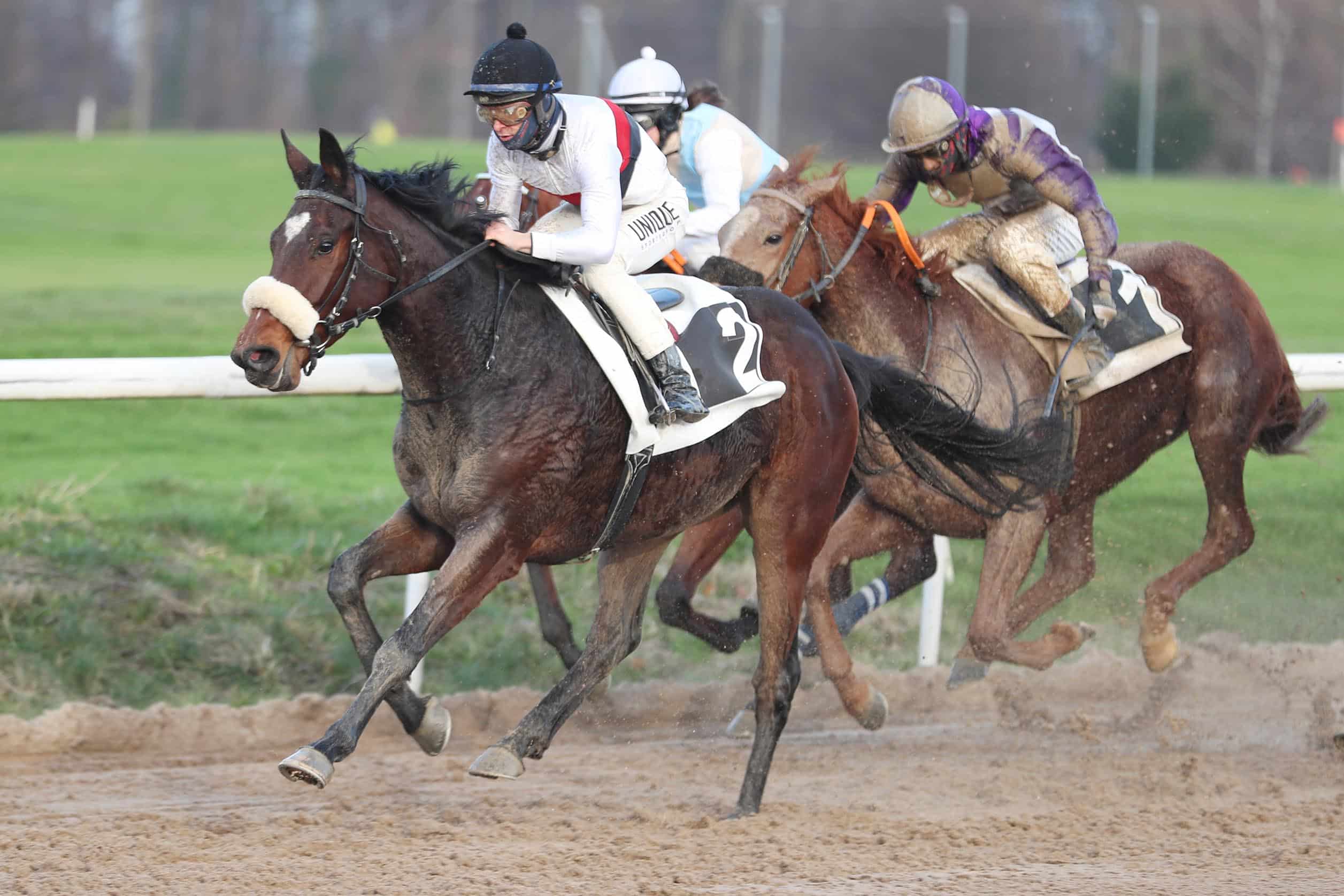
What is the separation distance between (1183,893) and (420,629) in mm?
1838

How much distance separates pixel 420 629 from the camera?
12.3 feet

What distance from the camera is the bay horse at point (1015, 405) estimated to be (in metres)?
5.36

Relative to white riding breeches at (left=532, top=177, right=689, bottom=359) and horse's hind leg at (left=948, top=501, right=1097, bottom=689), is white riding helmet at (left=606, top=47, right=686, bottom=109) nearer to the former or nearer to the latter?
white riding breeches at (left=532, top=177, right=689, bottom=359)

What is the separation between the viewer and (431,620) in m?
3.77

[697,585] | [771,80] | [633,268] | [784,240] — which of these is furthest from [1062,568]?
[771,80]

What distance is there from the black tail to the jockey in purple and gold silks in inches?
14.9

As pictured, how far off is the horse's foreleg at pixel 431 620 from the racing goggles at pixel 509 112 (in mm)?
954

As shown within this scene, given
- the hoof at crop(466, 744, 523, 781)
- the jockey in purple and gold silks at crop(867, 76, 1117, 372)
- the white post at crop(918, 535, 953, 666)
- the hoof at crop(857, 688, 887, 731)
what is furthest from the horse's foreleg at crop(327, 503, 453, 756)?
the white post at crop(918, 535, 953, 666)

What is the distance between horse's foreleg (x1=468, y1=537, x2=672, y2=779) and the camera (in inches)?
168

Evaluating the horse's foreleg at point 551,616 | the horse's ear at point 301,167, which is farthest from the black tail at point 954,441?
the horse's ear at point 301,167

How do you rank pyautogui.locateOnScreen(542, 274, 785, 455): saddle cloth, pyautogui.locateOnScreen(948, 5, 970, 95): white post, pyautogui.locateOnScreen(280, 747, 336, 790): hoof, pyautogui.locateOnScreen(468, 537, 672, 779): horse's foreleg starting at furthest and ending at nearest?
pyautogui.locateOnScreen(948, 5, 970, 95): white post < pyautogui.locateOnScreen(468, 537, 672, 779): horse's foreleg < pyautogui.locateOnScreen(542, 274, 785, 455): saddle cloth < pyautogui.locateOnScreen(280, 747, 336, 790): hoof

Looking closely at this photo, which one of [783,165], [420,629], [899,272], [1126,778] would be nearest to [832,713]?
[1126,778]

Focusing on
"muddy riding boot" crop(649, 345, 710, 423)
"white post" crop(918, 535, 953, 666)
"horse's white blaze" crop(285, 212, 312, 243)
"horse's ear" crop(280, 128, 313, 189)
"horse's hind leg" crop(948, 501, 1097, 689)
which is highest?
"horse's ear" crop(280, 128, 313, 189)

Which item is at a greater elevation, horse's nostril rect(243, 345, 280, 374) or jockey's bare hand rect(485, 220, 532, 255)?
jockey's bare hand rect(485, 220, 532, 255)
